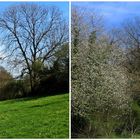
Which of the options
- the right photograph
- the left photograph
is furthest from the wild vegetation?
the right photograph

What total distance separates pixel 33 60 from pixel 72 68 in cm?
73

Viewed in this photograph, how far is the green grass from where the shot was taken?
309 inches

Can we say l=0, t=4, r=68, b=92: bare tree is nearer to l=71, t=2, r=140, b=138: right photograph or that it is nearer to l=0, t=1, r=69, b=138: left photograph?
l=0, t=1, r=69, b=138: left photograph

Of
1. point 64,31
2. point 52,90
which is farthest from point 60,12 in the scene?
point 52,90

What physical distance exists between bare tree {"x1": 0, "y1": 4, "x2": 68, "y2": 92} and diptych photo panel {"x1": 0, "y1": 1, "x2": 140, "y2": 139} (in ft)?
0.06

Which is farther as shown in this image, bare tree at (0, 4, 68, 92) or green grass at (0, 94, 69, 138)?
bare tree at (0, 4, 68, 92)

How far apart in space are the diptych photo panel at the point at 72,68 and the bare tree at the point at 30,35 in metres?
0.02

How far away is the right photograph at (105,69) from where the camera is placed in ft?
25.9

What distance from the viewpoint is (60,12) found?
26.2 ft

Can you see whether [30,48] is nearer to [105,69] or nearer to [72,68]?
[72,68]

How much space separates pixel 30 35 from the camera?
8102 millimetres

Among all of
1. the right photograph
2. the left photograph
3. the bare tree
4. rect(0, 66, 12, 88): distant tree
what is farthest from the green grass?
the bare tree

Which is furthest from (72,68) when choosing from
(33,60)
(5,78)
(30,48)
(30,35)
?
(5,78)

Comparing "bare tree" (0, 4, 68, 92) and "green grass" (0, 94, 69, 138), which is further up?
"bare tree" (0, 4, 68, 92)
